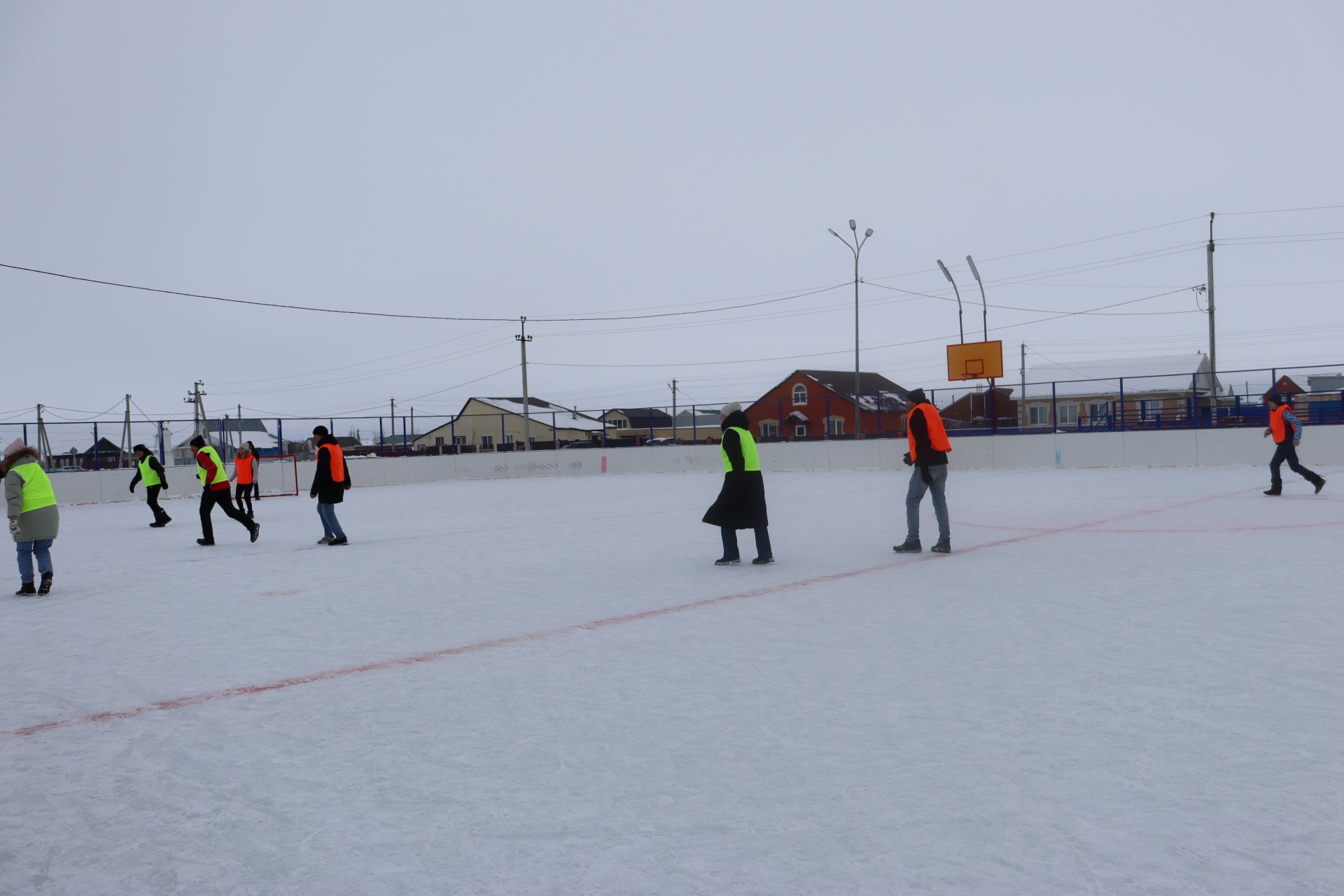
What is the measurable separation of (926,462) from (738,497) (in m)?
2.13

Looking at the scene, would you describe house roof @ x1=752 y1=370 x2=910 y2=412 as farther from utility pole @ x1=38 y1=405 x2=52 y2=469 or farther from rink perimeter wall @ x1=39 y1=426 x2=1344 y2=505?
utility pole @ x1=38 y1=405 x2=52 y2=469

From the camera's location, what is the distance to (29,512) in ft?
29.8

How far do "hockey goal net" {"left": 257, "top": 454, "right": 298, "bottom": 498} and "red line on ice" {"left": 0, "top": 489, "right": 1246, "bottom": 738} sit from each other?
23.1 meters

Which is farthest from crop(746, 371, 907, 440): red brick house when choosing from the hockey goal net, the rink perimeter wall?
the hockey goal net

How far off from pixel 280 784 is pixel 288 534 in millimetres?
12359

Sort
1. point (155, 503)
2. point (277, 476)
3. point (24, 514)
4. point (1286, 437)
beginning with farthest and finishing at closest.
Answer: point (277, 476), point (155, 503), point (1286, 437), point (24, 514)

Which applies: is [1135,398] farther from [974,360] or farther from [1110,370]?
[1110,370]

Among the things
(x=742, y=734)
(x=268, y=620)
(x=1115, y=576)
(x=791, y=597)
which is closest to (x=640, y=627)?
(x=791, y=597)

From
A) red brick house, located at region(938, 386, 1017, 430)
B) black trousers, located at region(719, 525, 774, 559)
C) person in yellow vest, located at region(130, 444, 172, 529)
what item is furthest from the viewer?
red brick house, located at region(938, 386, 1017, 430)


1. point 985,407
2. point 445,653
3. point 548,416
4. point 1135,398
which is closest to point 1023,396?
point 985,407

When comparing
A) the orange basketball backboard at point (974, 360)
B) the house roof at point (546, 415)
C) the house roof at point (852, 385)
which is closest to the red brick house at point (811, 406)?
the house roof at point (852, 385)

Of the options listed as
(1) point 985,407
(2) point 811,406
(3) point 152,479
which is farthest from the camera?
(2) point 811,406

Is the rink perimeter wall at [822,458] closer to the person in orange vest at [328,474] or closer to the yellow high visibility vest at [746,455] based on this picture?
the person in orange vest at [328,474]

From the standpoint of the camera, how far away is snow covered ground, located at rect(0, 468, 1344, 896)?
3047 mm
